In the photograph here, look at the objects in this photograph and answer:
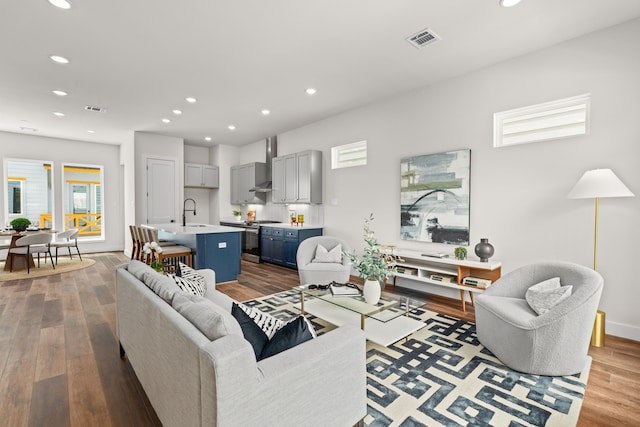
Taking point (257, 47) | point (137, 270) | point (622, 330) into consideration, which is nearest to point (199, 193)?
point (257, 47)

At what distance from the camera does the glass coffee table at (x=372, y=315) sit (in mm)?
2508

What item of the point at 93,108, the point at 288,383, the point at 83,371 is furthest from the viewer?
the point at 93,108

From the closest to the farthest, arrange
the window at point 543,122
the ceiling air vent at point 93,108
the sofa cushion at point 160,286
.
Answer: the sofa cushion at point 160,286, the window at point 543,122, the ceiling air vent at point 93,108

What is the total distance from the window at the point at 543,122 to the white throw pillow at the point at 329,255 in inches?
96.4

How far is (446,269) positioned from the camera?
3.98 metres

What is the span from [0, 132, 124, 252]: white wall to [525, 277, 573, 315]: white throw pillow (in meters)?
9.41

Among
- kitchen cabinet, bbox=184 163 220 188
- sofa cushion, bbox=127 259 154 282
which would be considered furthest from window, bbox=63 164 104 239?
sofa cushion, bbox=127 259 154 282

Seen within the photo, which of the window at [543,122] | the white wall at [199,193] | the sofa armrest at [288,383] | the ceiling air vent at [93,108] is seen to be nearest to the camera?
the sofa armrest at [288,383]

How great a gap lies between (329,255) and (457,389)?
2531mm

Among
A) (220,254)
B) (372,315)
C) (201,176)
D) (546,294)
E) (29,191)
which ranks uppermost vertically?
(201,176)

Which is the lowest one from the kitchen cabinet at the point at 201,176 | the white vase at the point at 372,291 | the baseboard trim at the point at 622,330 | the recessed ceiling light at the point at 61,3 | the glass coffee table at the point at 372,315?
the baseboard trim at the point at 622,330

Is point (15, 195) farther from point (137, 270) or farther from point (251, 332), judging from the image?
point (251, 332)

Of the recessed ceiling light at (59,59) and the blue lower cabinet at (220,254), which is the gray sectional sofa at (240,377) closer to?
the blue lower cabinet at (220,254)

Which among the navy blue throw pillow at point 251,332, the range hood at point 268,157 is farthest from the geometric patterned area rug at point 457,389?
the range hood at point 268,157
